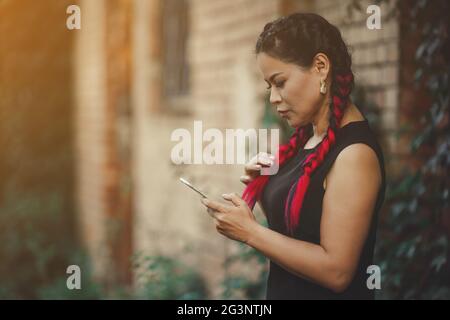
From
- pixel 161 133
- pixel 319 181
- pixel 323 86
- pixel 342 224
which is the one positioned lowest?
pixel 342 224

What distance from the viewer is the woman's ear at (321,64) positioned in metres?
2.06

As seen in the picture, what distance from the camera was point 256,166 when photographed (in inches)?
87.2

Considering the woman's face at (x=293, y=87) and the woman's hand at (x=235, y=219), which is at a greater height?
the woman's face at (x=293, y=87)

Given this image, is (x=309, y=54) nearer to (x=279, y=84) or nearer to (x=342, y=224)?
(x=279, y=84)

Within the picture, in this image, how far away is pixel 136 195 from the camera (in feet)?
22.2

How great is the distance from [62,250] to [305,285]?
6.16m

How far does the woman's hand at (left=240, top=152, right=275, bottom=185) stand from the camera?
2.22 m

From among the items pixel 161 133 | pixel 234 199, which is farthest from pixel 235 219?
pixel 161 133

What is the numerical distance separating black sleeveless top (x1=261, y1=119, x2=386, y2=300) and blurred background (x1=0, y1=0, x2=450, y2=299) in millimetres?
1021

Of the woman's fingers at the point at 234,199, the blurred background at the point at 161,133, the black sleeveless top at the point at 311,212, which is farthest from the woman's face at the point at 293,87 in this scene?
the blurred background at the point at 161,133

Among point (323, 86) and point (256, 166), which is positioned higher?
point (323, 86)

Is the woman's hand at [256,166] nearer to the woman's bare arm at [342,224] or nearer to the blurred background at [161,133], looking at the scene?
the woman's bare arm at [342,224]

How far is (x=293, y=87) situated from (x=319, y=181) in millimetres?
257

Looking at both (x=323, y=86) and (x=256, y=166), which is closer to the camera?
(x=323, y=86)
